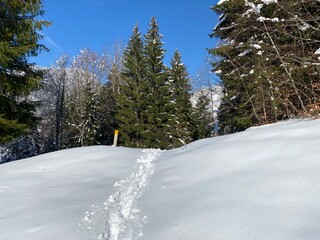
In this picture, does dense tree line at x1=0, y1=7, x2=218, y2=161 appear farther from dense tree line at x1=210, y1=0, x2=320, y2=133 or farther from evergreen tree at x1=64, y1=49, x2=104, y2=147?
dense tree line at x1=210, y1=0, x2=320, y2=133

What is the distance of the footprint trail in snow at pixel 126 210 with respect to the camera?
3.30m

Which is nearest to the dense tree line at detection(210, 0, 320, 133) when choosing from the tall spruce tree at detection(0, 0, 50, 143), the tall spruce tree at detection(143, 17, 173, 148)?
the tall spruce tree at detection(0, 0, 50, 143)

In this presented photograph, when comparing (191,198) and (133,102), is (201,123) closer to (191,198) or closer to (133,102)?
(133,102)

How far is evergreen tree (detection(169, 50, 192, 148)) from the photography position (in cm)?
2794

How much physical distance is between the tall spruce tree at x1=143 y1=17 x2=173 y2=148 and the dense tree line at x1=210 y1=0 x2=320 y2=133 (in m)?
9.03

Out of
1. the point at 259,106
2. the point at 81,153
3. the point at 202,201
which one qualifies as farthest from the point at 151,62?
the point at 202,201

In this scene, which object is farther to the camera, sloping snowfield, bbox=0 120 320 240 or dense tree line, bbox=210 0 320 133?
dense tree line, bbox=210 0 320 133

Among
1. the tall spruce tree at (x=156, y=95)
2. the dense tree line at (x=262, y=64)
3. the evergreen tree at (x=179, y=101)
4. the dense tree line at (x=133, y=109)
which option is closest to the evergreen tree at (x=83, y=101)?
the dense tree line at (x=133, y=109)

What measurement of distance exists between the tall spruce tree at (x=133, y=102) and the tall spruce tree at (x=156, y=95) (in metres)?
0.50

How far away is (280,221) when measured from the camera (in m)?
2.87

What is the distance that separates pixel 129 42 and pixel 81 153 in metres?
22.7

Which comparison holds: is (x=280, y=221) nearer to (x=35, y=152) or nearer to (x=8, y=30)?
(x=8, y=30)

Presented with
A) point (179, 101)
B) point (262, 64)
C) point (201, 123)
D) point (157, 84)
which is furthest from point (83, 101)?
point (262, 64)

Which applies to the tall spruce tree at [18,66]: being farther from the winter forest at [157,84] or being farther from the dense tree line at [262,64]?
the dense tree line at [262,64]
